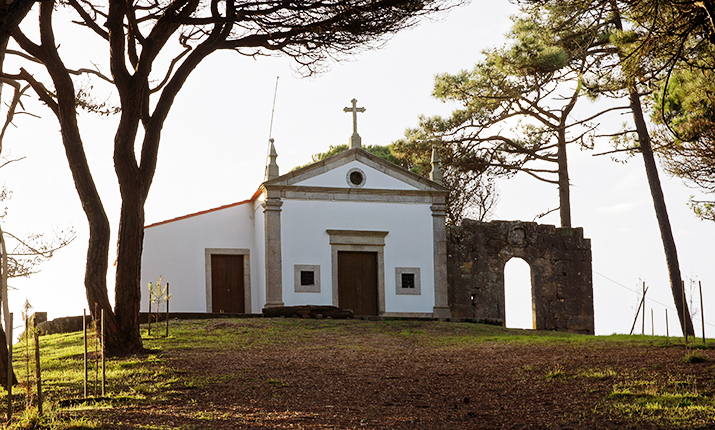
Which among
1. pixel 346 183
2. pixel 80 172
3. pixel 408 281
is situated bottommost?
pixel 408 281

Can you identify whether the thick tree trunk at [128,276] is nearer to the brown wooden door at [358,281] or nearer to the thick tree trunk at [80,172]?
the thick tree trunk at [80,172]

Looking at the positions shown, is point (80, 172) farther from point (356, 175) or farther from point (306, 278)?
point (356, 175)

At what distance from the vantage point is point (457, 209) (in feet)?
96.0

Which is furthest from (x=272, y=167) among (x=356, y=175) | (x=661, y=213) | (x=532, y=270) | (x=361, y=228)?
(x=661, y=213)

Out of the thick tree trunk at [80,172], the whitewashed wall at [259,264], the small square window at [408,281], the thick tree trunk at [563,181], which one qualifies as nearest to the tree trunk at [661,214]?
the thick tree trunk at [563,181]

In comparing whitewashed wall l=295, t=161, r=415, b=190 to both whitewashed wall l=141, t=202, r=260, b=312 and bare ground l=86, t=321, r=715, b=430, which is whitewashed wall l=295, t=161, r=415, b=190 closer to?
whitewashed wall l=141, t=202, r=260, b=312

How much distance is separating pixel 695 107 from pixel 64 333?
39.9ft

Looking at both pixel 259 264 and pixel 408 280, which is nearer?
pixel 259 264

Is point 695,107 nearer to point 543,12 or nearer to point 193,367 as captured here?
point 193,367

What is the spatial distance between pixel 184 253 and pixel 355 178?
4979 millimetres

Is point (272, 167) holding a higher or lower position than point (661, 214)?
A: higher

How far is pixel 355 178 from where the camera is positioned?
852 inches

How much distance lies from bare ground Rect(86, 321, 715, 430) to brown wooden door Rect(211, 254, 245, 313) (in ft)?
28.9

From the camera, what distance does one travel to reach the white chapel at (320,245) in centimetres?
2069
